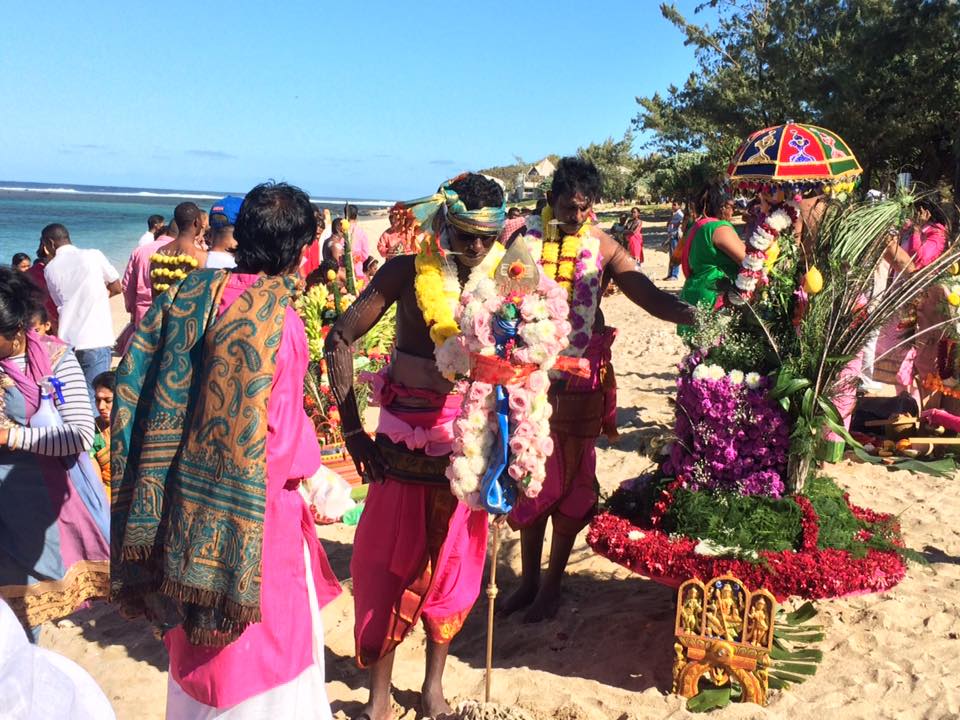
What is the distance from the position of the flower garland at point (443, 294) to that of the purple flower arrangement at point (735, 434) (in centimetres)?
127

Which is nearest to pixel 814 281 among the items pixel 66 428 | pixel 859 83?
pixel 66 428

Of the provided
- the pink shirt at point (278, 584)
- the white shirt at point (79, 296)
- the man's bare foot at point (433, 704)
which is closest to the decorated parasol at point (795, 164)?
the pink shirt at point (278, 584)

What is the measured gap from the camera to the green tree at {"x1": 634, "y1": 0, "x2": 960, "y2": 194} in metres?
22.2

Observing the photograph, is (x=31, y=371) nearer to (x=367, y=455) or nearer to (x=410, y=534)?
(x=367, y=455)

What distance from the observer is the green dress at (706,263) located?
569 cm

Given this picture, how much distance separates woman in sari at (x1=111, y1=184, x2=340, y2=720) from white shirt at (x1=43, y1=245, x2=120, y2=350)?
5444 millimetres

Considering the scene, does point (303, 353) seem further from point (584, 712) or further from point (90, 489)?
point (584, 712)

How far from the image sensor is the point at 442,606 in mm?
3924

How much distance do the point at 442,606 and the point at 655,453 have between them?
4.70ft

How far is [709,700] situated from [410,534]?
150 cm

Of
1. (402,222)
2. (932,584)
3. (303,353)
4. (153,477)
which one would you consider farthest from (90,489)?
(932,584)

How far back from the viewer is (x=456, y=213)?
3588 mm

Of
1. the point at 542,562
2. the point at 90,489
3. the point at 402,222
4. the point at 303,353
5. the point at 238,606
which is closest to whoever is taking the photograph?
the point at 238,606

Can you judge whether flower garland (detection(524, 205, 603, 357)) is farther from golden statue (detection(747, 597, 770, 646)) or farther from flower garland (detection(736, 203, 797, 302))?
golden statue (detection(747, 597, 770, 646))
